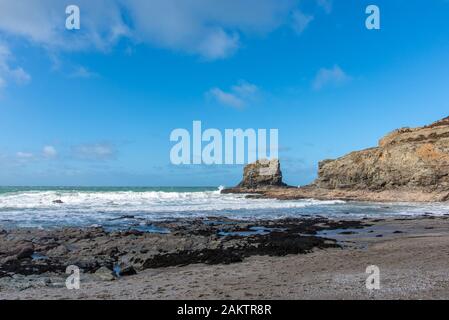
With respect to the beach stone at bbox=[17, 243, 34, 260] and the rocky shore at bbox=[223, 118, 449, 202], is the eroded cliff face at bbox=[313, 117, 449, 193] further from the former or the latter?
the beach stone at bbox=[17, 243, 34, 260]

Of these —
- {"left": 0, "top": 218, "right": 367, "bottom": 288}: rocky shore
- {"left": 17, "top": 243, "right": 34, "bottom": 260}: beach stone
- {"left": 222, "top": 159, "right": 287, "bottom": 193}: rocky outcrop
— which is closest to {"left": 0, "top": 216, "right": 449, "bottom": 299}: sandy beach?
{"left": 0, "top": 218, "right": 367, "bottom": 288}: rocky shore

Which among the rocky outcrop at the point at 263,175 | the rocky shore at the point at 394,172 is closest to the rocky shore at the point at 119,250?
the rocky shore at the point at 394,172

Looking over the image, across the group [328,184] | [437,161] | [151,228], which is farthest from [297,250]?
[328,184]

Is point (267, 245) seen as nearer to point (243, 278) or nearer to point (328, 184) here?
point (243, 278)

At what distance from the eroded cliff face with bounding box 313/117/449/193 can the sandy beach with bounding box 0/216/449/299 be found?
38.5m

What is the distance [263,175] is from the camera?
96.1 m

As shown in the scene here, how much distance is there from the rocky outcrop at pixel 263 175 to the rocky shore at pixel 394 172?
21910mm

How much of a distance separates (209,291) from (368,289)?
3.46 meters

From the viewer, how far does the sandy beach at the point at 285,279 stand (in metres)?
8.49

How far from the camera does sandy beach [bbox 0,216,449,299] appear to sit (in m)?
8.49

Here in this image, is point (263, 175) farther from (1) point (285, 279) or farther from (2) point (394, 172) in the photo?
(1) point (285, 279)
